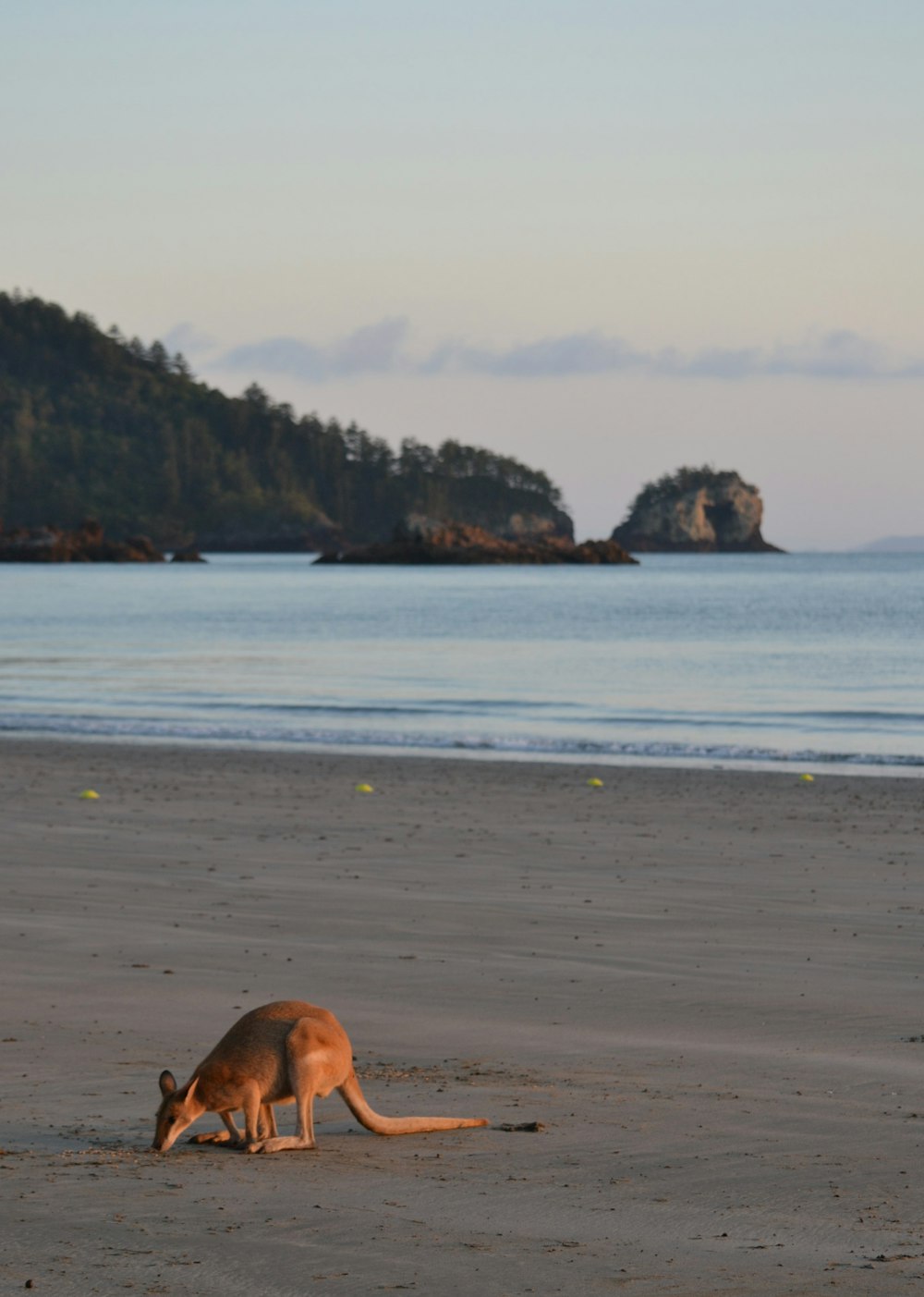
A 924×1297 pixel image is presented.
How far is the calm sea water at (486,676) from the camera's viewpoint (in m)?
27.2

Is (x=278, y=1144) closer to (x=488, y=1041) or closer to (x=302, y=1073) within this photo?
(x=302, y=1073)

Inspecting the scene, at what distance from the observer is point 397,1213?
195 inches

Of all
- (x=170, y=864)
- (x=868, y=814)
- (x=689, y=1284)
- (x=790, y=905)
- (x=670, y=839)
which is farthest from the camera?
(x=868, y=814)

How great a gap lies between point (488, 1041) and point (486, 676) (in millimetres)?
33753

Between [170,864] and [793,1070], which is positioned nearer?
[793,1070]

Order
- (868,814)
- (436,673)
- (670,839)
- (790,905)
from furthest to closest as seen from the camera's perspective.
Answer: (436,673), (868,814), (670,839), (790,905)

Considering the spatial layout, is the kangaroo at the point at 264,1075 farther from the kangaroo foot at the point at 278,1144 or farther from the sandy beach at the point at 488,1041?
the sandy beach at the point at 488,1041

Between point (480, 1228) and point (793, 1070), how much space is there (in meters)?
2.60

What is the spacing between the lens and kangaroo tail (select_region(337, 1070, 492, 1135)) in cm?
563

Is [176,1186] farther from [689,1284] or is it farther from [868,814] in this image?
[868,814]

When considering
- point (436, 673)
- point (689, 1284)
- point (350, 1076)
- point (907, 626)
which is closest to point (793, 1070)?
point (350, 1076)

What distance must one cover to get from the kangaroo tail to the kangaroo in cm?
8

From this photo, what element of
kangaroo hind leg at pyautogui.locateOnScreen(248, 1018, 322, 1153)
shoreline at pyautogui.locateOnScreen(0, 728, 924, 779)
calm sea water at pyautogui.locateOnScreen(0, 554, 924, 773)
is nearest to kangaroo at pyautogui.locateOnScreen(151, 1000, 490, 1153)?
kangaroo hind leg at pyautogui.locateOnScreen(248, 1018, 322, 1153)

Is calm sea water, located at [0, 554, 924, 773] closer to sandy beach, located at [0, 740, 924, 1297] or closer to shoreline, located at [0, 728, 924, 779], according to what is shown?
shoreline, located at [0, 728, 924, 779]
